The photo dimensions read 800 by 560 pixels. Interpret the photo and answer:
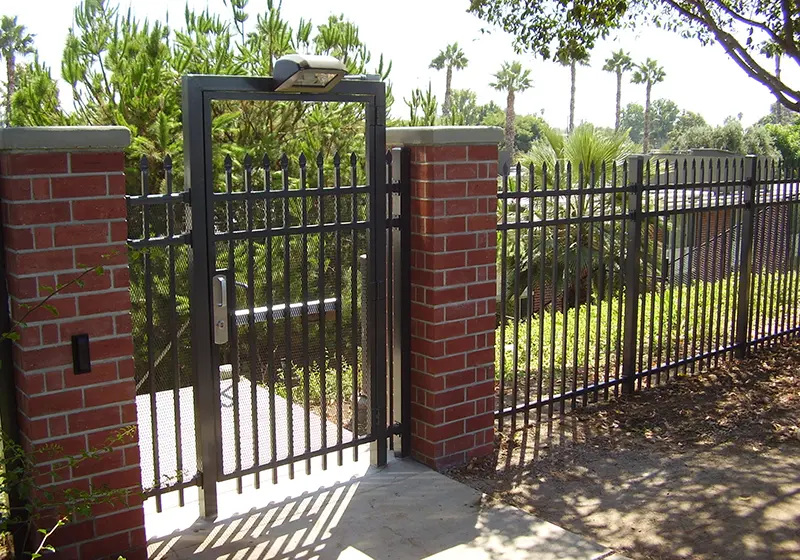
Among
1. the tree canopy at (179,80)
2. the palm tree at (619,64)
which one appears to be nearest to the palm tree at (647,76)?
the palm tree at (619,64)

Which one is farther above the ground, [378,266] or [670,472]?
[378,266]

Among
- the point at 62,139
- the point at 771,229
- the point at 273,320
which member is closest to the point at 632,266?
the point at 771,229

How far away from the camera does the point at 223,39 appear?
407 inches

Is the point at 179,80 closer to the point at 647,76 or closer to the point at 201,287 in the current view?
the point at 201,287

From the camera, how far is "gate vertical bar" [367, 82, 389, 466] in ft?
14.7

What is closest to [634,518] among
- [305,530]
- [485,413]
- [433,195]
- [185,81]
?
[485,413]

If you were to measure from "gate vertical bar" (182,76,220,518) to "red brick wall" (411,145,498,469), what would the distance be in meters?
1.24

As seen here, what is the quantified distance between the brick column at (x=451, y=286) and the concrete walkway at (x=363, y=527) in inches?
14.9

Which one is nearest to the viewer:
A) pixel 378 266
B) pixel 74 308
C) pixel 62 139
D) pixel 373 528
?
pixel 62 139

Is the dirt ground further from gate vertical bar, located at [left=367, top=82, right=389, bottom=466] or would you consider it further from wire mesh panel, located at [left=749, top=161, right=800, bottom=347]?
wire mesh panel, located at [left=749, top=161, right=800, bottom=347]

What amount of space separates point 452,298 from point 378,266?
18.6 inches

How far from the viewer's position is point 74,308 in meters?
3.45

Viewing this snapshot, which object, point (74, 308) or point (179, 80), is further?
point (179, 80)

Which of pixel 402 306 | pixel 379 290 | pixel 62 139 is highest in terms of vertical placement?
pixel 62 139
